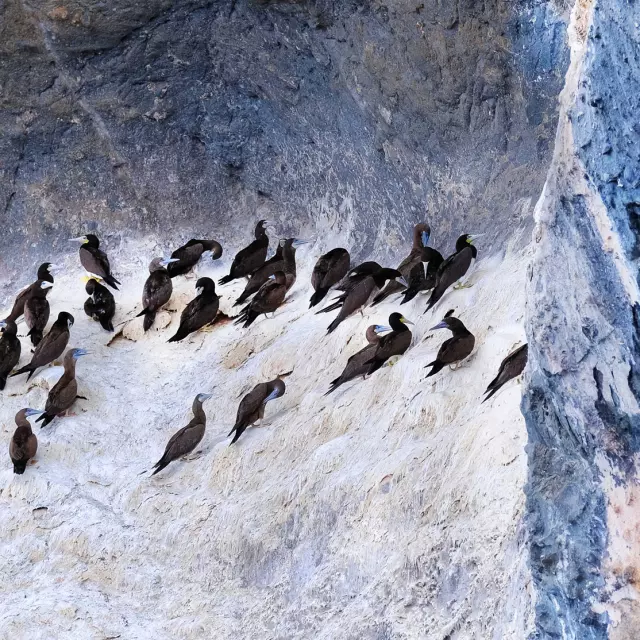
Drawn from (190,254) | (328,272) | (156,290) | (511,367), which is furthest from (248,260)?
(511,367)

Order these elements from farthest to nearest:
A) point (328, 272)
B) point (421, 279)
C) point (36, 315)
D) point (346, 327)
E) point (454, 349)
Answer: point (36, 315) → point (328, 272) → point (346, 327) → point (421, 279) → point (454, 349)

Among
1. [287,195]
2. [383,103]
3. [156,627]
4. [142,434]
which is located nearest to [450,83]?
[383,103]

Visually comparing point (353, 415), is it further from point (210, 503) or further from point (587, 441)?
point (587, 441)

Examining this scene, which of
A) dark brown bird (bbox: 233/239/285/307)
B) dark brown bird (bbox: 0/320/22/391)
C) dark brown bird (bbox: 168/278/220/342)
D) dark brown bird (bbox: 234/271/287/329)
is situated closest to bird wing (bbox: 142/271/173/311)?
dark brown bird (bbox: 168/278/220/342)

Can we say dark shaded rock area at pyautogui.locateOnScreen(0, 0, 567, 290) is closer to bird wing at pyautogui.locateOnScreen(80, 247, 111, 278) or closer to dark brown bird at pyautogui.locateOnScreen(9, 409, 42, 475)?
bird wing at pyautogui.locateOnScreen(80, 247, 111, 278)

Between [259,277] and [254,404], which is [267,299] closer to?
[259,277]

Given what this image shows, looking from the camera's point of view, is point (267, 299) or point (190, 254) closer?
point (267, 299)

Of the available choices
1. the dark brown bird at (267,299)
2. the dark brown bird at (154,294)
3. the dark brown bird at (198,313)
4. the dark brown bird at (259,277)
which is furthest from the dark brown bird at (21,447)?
the dark brown bird at (259,277)
